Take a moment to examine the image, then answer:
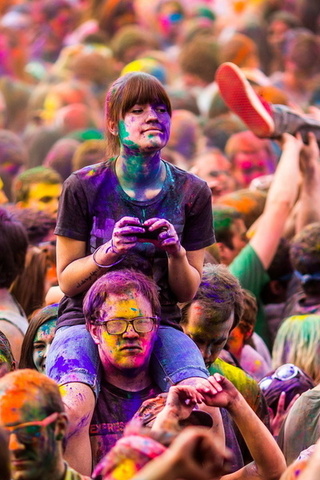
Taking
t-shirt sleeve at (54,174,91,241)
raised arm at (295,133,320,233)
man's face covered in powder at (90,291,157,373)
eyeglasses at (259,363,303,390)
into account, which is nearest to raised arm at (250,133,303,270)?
raised arm at (295,133,320,233)

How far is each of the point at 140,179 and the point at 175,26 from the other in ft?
41.1

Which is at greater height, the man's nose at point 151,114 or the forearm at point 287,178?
the man's nose at point 151,114

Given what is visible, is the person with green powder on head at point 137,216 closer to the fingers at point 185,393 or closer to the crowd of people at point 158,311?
the crowd of people at point 158,311

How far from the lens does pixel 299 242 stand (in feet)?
23.5

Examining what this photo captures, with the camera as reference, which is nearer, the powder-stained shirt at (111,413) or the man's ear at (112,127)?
the powder-stained shirt at (111,413)

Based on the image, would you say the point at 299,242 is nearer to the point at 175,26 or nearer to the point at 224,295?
the point at 224,295

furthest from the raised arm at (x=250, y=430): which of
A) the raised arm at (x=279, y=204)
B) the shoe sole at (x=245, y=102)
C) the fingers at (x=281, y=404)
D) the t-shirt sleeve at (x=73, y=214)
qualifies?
the shoe sole at (x=245, y=102)

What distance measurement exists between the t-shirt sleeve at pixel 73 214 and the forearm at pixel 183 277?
15.8 inches

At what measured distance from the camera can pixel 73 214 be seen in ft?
17.4

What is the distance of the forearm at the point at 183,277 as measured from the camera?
5.16 meters

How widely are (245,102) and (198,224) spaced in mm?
2602

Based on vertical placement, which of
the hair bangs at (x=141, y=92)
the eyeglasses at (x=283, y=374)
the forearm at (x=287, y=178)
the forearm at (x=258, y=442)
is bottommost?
the eyeglasses at (x=283, y=374)

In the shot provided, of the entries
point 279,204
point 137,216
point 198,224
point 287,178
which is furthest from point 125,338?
point 287,178

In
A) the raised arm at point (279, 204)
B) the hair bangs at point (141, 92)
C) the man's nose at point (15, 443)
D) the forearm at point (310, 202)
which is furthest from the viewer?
the forearm at point (310, 202)
